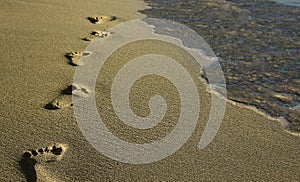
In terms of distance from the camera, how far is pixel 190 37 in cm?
364

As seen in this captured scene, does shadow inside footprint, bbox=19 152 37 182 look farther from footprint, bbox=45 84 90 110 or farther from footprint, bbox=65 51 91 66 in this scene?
footprint, bbox=65 51 91 66

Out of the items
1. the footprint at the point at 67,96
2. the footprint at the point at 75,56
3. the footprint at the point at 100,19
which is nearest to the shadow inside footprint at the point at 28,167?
the footprint at the point at 67,96

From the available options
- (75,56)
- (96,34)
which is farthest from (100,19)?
(75,56)

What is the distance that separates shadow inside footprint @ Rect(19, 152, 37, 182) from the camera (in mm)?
1435

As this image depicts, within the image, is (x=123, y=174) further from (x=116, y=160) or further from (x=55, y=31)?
(x=55, y=31)

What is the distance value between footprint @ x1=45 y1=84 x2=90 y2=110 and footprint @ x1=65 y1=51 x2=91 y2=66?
391mm

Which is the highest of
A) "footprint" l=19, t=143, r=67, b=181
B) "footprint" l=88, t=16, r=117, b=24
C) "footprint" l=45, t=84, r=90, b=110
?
"footprint" l=45, t=84, r=90, b=110

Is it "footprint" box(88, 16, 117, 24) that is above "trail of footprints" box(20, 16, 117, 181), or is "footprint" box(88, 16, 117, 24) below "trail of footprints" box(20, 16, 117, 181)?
below

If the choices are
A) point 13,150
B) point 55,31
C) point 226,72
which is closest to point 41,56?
point 55,31

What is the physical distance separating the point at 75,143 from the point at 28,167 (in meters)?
0.25

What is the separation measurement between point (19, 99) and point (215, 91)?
124 cm

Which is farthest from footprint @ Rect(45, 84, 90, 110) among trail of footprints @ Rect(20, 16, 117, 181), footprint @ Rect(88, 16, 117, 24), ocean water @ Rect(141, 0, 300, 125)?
footprint @ Rect(88, 16, 117, 24)

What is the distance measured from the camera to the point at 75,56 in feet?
8.82

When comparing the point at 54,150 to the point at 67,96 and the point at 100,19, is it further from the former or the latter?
the point at 100,19
